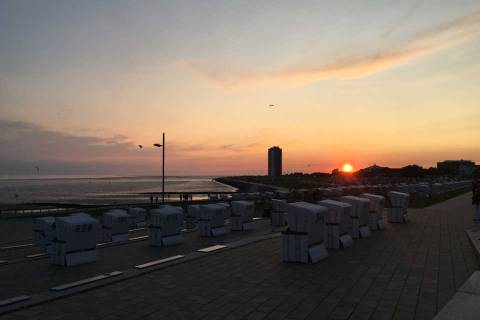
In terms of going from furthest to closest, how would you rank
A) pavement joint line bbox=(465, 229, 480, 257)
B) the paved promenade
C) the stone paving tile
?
pavement joint line bbox=(465, 229, 480, 257) < the stone paving tile < the paved promenade

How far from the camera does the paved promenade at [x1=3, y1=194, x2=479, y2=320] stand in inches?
263

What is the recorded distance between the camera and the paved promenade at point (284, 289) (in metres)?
6.68

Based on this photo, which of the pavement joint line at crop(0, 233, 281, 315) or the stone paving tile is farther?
the stone paving tile

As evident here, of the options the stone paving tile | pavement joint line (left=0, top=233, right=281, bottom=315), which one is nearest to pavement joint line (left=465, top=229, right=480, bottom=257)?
pavement joint line (left=0, top=233, right=281, bottom=315)

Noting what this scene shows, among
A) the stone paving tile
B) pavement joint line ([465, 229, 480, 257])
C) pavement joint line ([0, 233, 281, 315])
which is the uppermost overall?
pavement joint line ([465, 229, 480, 257])

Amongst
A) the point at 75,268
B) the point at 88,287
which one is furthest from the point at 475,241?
the point at 75,268

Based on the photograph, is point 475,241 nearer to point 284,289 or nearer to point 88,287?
point 284,289

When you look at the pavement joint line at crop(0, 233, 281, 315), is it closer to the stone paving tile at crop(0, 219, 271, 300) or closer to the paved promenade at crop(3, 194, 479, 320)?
the paved promenade at crop(3, 194, 479, 320)

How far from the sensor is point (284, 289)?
26.2 ft

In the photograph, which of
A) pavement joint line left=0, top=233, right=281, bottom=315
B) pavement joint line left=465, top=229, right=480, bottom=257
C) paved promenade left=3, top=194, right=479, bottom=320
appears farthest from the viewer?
pavement joint line left=465, top=229, right=480, bottom=257

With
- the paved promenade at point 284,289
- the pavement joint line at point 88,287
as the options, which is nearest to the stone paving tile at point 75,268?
the pavement joint line at point 88,287

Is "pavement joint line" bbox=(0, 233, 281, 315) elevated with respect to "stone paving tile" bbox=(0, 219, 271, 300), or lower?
elevated

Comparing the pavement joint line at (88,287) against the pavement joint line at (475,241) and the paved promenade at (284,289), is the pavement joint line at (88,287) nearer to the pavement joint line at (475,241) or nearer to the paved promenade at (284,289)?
the paved promenade at (284,289)

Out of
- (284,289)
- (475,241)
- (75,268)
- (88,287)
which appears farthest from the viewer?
(475,241)
